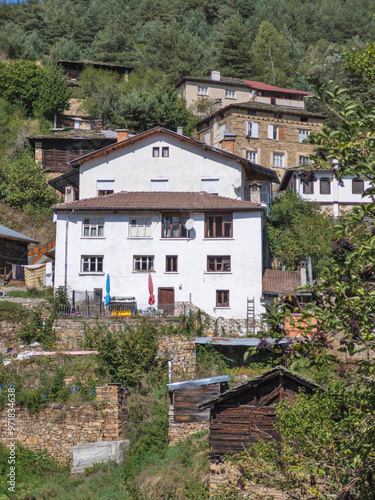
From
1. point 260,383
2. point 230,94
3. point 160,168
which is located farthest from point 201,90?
point 260,383

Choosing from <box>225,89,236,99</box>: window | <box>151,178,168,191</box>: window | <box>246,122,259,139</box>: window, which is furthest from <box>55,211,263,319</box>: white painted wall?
<box>225,89,236,99</box>: window

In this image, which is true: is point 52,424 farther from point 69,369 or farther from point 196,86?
point 196,86

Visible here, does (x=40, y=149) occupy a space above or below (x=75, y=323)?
above

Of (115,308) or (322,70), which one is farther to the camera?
(322,70)

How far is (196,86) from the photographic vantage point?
5816 cm

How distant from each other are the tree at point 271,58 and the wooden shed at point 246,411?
5209 cm

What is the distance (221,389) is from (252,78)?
5038cm

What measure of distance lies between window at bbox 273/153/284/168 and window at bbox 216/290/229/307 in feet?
67.2

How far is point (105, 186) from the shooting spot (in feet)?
115

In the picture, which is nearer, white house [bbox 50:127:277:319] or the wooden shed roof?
the wooden shed roof

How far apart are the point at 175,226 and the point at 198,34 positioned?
203 ft

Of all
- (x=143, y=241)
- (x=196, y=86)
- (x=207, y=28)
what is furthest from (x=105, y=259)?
(x=207, y=28)

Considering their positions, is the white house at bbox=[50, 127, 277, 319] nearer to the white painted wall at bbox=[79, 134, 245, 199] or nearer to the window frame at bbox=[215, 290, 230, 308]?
the window frame at bbox=[215, 290, 230, 308]

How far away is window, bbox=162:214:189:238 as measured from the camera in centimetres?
3070
